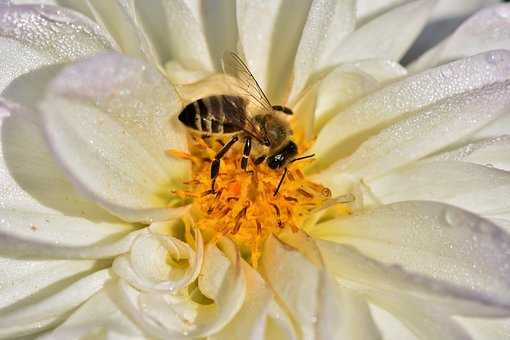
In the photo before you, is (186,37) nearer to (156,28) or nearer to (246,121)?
(156,28)

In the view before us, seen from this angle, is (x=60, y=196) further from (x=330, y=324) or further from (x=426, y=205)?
(x=426, y=205)

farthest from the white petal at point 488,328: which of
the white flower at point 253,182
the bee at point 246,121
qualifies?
the bee at point 246,121

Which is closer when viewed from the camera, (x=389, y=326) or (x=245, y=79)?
(x=389, y=326)

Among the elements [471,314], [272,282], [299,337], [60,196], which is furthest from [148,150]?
[471,314]

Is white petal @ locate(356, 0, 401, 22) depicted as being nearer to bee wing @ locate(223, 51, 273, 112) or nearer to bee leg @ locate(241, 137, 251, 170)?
bee wing @ locate(223, 51, 273, 112)

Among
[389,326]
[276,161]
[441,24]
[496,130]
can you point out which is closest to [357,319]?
[389,326]

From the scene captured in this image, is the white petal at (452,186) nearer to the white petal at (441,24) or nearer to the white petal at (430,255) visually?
the white petal at (430,255)
